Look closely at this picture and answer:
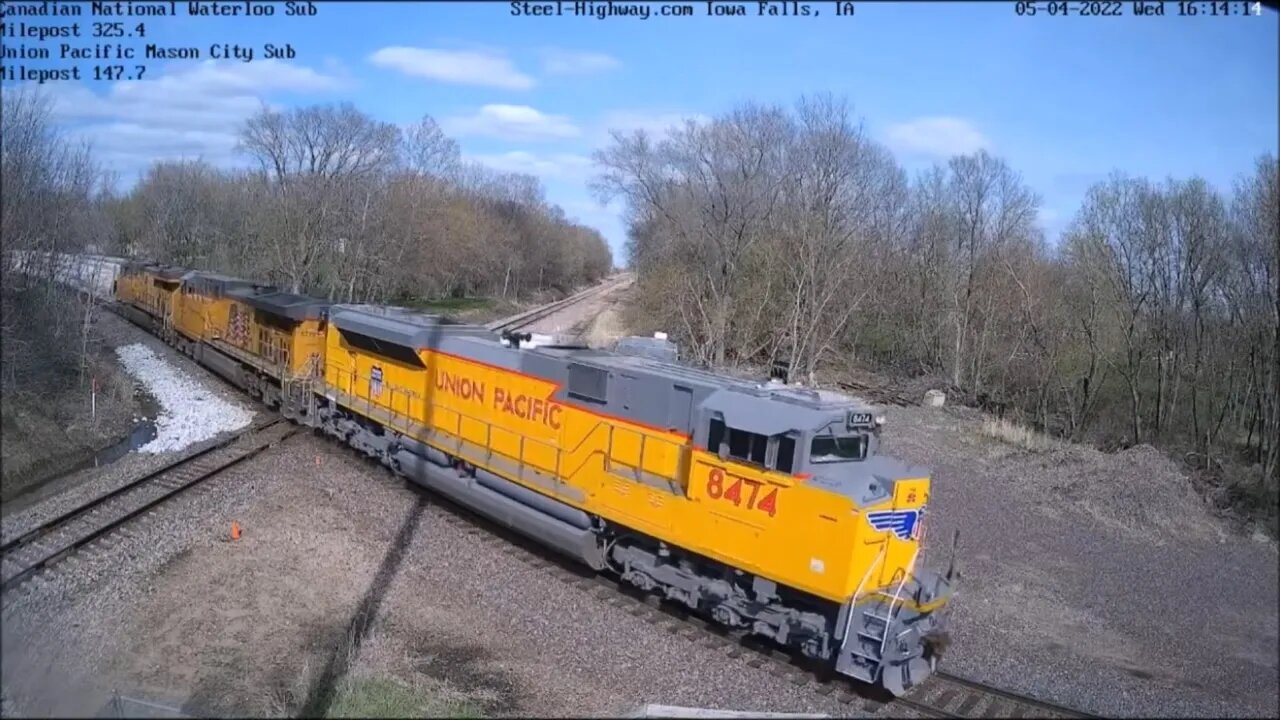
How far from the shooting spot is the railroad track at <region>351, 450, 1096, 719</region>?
25.2 feet

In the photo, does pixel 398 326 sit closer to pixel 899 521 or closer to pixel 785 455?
pixel 785 455

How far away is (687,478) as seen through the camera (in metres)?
8.95

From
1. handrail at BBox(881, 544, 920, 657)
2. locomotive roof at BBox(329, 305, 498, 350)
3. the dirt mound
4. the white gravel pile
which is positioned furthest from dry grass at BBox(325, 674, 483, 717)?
the white gravel pile

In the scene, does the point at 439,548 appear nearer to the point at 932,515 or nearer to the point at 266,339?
the point at 932,515

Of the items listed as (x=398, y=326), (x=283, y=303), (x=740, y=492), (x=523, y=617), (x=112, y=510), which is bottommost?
(x=523, y=617)

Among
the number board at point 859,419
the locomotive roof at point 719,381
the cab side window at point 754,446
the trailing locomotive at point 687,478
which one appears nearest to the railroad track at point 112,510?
the trailing locomotive at point 687,478

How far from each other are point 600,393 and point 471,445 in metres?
3.20

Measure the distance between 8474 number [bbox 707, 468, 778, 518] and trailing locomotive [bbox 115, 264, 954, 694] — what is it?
2 cm

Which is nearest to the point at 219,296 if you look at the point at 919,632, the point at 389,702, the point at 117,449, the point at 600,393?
the point at 117,449

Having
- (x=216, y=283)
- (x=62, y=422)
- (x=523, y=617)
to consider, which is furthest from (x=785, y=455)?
(x=216, y=283)

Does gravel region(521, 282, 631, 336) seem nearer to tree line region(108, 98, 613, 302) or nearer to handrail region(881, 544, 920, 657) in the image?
tree line region(108, 98, 613, 302)

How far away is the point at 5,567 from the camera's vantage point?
380 inches

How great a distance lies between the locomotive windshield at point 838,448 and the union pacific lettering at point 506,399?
12.8 feet

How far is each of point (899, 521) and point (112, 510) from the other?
1098 cm
